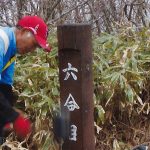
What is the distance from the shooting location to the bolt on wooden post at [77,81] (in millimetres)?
3326

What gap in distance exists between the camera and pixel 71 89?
3385 mm

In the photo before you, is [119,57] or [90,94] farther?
[119,57]

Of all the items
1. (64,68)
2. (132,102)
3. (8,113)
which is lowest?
(132,102)

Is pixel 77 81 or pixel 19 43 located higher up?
pixel 19 43

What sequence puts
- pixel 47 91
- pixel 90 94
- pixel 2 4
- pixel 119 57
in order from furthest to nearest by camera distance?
pixel 2 4 → pixel 119 57 → pixel 47 91 → pixel 90 94

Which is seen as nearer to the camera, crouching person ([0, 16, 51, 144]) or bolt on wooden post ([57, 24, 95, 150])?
crouching person ([0, 16, 51, 144])

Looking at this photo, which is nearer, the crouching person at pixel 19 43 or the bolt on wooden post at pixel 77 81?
the crouching person at pixel 19 43

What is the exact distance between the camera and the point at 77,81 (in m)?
3.35

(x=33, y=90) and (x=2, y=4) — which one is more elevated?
(x=2, y=4)

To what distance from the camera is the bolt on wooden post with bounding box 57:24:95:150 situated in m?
3.33

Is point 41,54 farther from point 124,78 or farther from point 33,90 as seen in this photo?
point 124,78

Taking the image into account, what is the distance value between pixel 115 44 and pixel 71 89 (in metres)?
1.99

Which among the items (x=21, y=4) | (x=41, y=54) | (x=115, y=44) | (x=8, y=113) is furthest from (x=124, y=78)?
(x=21, y=4)

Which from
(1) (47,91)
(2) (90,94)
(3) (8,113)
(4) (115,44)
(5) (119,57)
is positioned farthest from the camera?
(4) (115,44)
